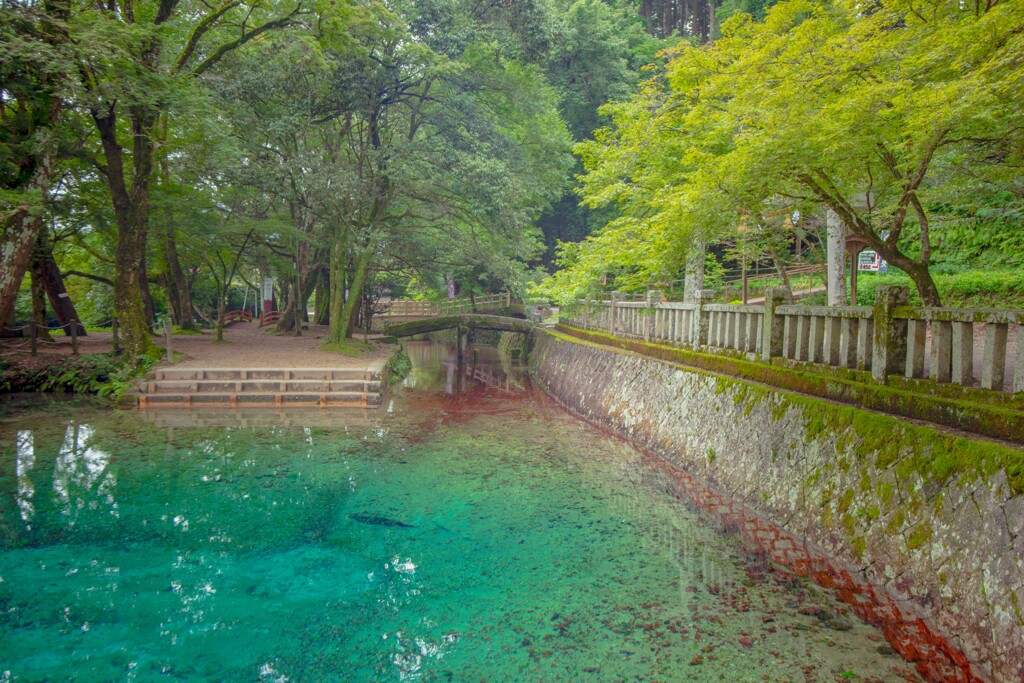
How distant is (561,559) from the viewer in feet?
20.4

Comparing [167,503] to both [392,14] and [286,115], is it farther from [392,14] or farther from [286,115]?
[392,14]

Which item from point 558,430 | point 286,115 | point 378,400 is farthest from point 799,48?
point 286,115

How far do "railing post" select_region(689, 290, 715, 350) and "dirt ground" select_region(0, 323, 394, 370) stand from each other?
9.81 metres

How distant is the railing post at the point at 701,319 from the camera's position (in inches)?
416

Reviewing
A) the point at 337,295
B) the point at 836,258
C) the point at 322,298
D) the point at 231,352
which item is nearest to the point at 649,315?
the point at 836,258

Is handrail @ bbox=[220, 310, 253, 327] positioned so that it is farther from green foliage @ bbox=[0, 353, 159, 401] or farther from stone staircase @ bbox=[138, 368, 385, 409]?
stone staircase @ bbox=[138, 368, 385, 409]

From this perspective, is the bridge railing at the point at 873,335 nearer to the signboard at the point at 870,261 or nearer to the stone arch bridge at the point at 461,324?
the signboard at the point at 870,261

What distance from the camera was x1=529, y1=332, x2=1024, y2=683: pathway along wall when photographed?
4.12 meters

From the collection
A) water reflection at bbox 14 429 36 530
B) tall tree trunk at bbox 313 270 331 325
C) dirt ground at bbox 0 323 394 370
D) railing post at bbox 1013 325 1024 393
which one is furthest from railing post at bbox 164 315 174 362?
railing post at bbox 1013 325 1024 393

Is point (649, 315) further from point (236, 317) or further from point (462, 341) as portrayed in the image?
point (236, 317)

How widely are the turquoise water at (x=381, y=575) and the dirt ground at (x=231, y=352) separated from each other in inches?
243

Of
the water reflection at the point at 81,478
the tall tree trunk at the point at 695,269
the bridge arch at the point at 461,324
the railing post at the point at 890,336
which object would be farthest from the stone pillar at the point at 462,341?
the railing post at the point at 890,336

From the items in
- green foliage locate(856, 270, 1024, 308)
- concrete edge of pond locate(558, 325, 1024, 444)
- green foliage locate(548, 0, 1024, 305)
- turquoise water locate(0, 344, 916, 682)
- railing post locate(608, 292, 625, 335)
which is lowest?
turquoise water locate(0, 344, 916, 682)

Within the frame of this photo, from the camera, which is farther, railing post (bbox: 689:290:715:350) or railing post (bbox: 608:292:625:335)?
railing post (bbox: 608:292:625:335)
